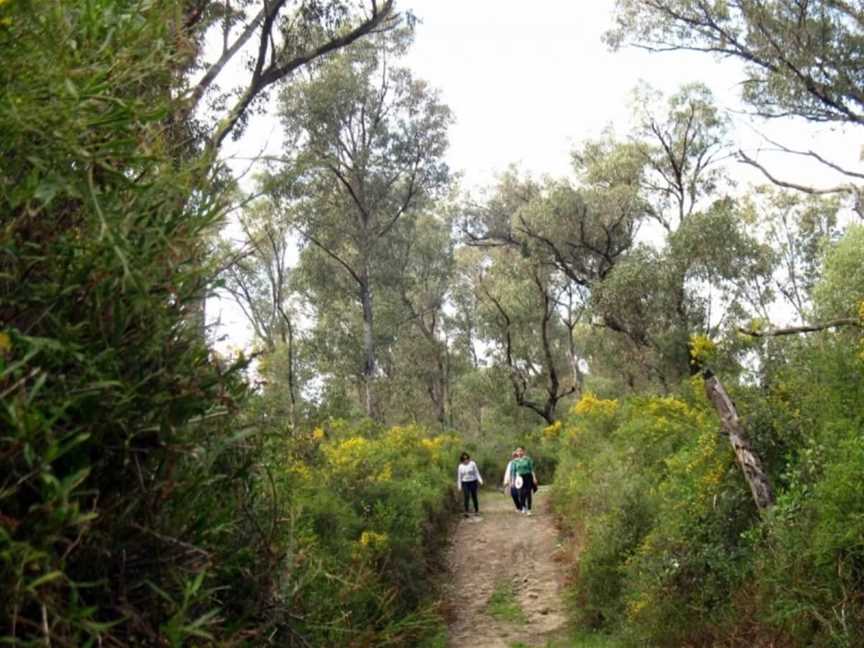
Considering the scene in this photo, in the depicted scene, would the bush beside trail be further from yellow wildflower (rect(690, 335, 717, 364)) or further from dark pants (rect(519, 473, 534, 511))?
dark pants (rect(519, 473, 534, 511))

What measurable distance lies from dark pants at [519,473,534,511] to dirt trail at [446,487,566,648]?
287 mm

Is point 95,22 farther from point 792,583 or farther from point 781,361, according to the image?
point 781,361

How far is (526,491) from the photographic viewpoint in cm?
1705

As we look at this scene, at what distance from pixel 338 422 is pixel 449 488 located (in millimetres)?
3707

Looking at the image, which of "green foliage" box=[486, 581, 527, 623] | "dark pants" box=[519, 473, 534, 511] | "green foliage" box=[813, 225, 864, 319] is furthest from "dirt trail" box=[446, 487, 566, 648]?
"green foliage" box=[813, 225, 864, 319]

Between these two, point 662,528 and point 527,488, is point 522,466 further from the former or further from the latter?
point 662,528

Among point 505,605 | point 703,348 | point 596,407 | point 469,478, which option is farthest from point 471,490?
point 703,348

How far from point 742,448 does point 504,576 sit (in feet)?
20.8

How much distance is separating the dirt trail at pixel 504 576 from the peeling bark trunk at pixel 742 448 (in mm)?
3720

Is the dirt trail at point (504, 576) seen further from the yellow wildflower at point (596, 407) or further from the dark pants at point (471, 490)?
the yellow wildflower at point (596, 407)

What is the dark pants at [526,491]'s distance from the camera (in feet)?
55.8

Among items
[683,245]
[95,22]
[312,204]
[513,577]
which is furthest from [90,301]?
[312,204]

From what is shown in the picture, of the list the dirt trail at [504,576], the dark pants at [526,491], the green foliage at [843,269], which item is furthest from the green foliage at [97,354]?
the green foliage at [843,269]

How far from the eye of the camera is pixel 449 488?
17797mm
